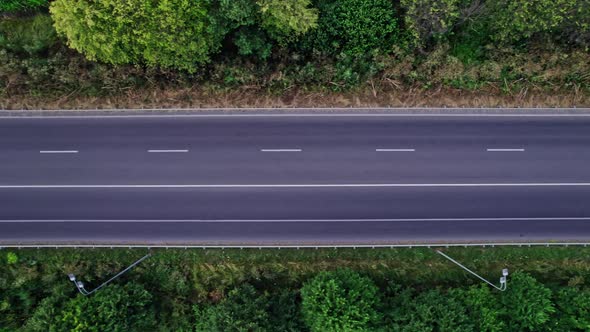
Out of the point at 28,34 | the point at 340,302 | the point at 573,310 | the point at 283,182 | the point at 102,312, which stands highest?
the point at 28,34

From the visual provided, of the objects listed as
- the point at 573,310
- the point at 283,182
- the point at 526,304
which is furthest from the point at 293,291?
the point at 573,310

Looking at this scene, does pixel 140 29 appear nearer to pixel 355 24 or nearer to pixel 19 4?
pixel 19 4

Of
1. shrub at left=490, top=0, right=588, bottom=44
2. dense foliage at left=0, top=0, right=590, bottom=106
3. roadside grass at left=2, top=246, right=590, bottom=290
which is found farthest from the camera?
roadside grass at left=2, top=246, right=590, bottom=290

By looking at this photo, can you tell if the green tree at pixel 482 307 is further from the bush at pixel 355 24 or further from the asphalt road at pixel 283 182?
the bush at pixel 355 24

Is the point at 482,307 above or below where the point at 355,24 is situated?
below

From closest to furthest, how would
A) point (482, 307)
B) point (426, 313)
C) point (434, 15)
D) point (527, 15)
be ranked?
point (426, 313) < point (482, 307) < point (527, 15) < point (434, 15)

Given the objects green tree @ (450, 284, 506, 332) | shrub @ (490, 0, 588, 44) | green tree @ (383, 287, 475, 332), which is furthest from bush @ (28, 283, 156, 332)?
shrub @ (490, 0, 588, 44)

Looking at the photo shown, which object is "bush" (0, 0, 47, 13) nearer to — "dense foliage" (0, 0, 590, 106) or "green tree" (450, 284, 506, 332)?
"dense foliage" (0, 0, 590, 106)
